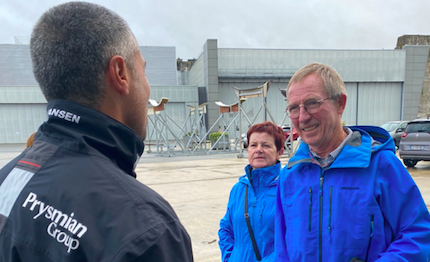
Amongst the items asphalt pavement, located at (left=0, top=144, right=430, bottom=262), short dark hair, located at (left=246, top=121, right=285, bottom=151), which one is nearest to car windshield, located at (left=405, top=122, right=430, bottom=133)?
asphalt pavement, located at (left=0, top=144, right=430, bottom=262)

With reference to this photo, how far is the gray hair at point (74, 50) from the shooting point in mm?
855

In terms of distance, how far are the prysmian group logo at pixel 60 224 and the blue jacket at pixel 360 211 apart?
3.81 ft

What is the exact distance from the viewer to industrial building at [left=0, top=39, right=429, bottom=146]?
25.5 meters

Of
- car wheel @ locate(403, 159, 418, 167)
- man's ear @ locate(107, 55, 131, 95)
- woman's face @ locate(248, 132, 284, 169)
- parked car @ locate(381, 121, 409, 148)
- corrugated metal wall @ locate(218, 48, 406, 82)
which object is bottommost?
car wheel @ locate(403, 159, 418, 167)

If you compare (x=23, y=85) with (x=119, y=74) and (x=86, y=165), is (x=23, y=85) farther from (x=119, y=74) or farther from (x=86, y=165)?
(x=86, y=165)

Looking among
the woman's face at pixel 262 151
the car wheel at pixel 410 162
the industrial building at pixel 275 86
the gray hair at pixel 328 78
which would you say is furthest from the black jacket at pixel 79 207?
the industrial building at pixel 275 86

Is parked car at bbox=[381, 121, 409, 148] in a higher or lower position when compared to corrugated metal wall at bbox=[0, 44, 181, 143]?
lower

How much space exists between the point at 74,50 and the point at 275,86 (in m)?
26.5

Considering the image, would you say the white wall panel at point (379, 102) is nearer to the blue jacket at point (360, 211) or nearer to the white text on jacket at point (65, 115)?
the blue jacket at point (360, 211)

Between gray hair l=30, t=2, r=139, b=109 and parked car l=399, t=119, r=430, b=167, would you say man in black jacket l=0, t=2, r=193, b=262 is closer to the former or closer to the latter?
gray hair l=30, t=2, r=139, b=109

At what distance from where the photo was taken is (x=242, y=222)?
6.67 ft

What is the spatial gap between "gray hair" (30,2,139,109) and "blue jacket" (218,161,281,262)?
1.46 m

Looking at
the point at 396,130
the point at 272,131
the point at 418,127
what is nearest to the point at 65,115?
the point at 272,131

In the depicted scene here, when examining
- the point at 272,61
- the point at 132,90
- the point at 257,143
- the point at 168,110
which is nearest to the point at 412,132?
the point at 257,143
